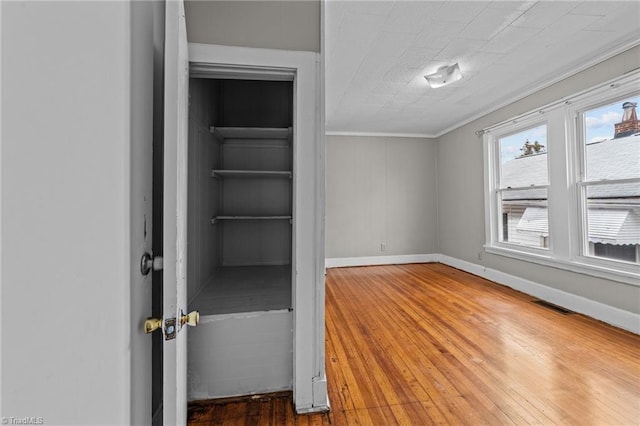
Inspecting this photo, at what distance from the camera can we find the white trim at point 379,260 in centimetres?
500

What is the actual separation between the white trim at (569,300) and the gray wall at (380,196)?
1.31 m

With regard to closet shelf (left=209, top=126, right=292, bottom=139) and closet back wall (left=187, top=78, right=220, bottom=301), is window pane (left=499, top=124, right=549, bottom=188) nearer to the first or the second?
closet shelf (left=209, top=126, right=292, bottom=139)

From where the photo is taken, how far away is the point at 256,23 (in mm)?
1418

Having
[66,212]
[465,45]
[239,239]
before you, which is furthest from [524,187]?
[66,212]

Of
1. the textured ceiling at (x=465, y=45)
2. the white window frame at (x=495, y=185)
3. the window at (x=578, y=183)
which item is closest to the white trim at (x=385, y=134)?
the textured ceiling at (x=465, y=45)

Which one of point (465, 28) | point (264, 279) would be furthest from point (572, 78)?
point (264, 279)

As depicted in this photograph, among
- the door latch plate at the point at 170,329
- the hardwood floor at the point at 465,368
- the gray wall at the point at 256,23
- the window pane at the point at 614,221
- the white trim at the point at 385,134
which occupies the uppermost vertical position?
the white trim at the point at 385,134

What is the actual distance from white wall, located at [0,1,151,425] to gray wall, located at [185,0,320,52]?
25.3 inches

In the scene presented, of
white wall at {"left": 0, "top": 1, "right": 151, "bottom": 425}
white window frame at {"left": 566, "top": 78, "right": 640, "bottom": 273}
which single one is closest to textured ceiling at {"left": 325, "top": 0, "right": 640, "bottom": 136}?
white window frame at {"left": 566, "top": 78, "right": 640, "bottom": 273}

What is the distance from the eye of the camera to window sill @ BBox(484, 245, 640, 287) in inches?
94.2

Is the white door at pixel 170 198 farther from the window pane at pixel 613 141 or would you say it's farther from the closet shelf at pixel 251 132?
the window pane at pixel 613 141

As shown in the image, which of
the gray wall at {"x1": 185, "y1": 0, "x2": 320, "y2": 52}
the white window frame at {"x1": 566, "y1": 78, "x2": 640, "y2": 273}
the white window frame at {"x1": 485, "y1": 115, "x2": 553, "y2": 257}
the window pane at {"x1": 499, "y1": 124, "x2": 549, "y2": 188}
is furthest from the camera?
the white window frame at {"x1": 485, "y1": 115, "x2": 553, "y2": 257}

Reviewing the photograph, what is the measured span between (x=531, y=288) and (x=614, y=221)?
1.13m

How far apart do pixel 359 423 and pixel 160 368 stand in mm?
1030
